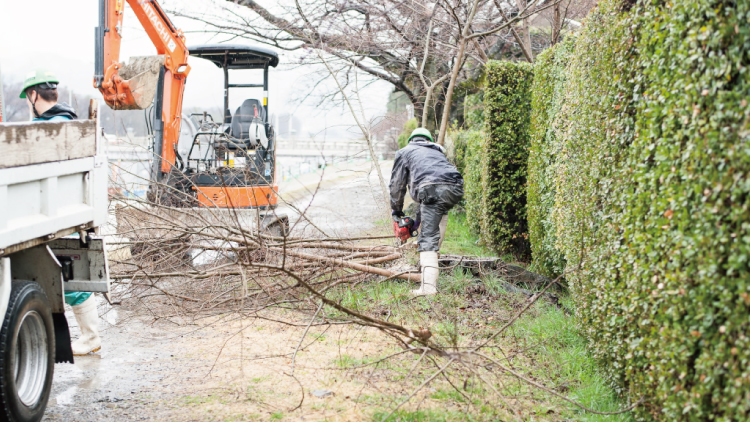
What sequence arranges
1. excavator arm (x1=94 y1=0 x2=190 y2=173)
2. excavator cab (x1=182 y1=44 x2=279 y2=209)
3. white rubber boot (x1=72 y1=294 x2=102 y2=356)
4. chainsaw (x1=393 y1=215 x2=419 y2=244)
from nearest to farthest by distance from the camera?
white rubber boot (x1=72 y1=294 x2=102 y2=356), chainsaw (x1=393 y1=215 x2=419 y2=244), excavator arm (x1=94 y1=0 x2=190 y2=173), excavator cab (x1=182 y1=44 x2=279 y2=209)

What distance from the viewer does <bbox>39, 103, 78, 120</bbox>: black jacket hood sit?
4.70 metres

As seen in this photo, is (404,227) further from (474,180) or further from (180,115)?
(180,115)

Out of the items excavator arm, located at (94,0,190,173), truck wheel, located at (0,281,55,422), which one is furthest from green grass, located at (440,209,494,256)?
truck wheel, located at (0,281,55,422)

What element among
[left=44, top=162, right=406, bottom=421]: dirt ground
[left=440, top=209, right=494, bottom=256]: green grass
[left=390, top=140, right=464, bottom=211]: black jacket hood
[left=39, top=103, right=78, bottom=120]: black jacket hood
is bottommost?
[left=44, top=162, right=406, bottom=421]: dirt ground

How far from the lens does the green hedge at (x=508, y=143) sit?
8.34 m

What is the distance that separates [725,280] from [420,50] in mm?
8622

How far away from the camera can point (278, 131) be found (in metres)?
10.2

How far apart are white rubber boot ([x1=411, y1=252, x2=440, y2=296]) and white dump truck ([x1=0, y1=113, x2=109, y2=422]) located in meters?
3.14

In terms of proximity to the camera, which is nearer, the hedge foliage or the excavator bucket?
the hedge foliage

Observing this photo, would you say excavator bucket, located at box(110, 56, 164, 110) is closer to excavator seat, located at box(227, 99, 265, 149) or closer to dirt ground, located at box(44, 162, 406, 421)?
excavator seat, located at box(227, 99, 265, 149)

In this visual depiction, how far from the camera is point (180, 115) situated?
359 inches

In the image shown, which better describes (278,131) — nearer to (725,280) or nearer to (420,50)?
(420,50)

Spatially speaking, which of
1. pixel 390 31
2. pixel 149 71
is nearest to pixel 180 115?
pixel 149 71

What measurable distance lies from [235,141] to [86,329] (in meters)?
4.88
